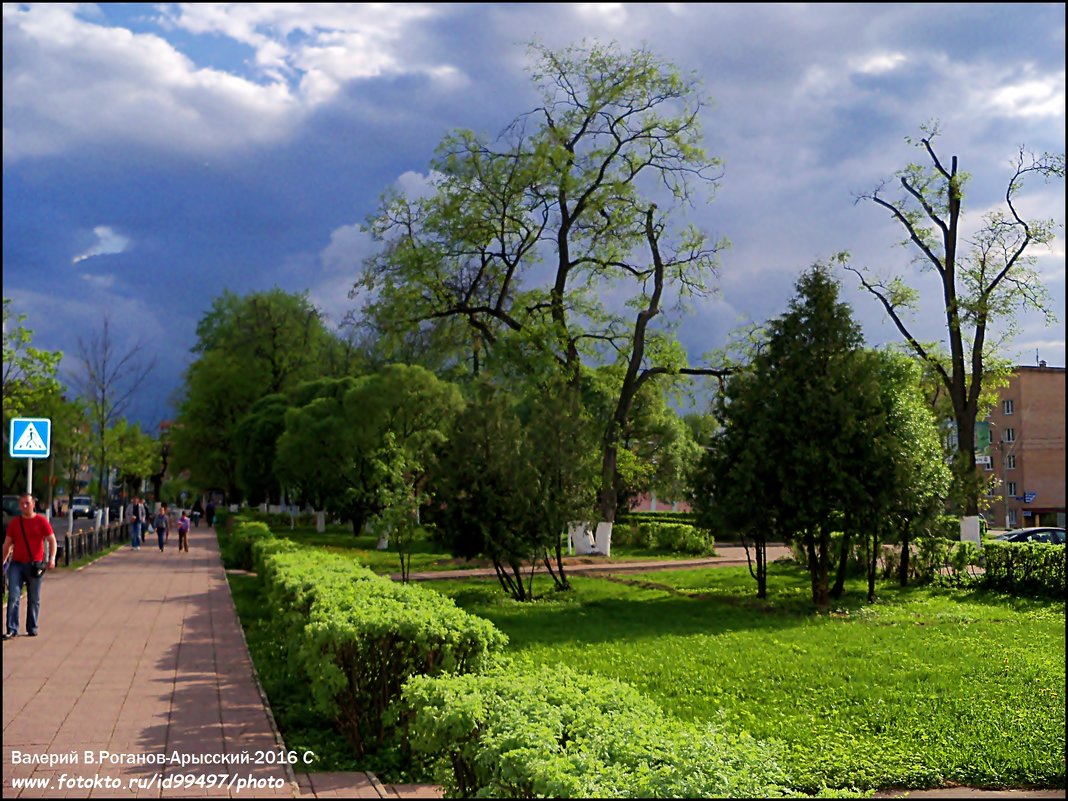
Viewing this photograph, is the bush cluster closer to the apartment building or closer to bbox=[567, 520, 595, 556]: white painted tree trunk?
bbox=[567, 520, 595, 556]: white painted tree trunk

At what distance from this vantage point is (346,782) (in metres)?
6.02

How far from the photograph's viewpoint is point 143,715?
7.67 metres

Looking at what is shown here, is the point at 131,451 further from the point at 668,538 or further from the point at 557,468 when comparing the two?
→ the point at 557,468

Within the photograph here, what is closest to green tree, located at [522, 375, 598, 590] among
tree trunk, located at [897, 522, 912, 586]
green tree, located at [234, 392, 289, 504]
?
tree trunk, located at [897, 522, 912, 586]

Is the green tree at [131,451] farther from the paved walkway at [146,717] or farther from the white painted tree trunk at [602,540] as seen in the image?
the paved walkway at [146,717]

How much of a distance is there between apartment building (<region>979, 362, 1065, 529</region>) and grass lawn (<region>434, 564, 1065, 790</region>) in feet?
161

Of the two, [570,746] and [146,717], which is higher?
[570,746]

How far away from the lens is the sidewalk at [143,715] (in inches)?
228

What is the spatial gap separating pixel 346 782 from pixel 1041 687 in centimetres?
657

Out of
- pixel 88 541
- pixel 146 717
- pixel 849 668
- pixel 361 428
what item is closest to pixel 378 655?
pixel 146 717

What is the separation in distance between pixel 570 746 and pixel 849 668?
6.61 m

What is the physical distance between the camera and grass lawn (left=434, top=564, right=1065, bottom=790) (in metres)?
6.75

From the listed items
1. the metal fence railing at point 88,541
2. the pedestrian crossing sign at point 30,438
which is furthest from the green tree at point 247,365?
the pedestrian crossing sign at point 30,438

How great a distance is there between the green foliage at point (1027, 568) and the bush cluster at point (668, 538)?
11.0m
